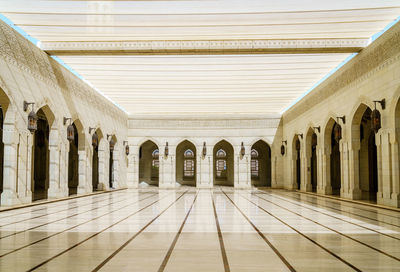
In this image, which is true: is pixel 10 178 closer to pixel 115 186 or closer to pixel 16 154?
pixel 16 154

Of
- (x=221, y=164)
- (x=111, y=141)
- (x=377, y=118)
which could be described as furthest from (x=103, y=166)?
(x=377, y=118)

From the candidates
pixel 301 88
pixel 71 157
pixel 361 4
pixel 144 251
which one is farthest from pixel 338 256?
pixel 71 157

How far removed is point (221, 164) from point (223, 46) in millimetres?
16157

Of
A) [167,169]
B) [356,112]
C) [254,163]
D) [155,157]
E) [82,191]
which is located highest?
[356,112]

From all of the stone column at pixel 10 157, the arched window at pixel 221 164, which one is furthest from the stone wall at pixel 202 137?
the stone column at pixel 10 157

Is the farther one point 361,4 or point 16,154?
point 16,154

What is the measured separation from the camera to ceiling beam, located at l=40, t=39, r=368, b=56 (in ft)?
33.3

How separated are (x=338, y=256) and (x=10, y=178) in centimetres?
790

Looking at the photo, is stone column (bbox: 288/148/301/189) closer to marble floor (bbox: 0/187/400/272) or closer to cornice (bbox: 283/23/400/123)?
cornice (bbox: 283/23/400/123)

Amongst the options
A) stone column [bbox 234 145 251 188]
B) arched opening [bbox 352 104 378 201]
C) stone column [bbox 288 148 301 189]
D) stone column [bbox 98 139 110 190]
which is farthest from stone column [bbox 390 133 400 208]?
stone column [bbox 234 145 251 188]

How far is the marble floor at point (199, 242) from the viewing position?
3734mm

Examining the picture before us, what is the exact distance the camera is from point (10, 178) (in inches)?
356

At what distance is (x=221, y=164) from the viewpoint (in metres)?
25.7

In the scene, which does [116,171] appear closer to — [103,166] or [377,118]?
[103,166]
